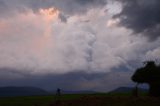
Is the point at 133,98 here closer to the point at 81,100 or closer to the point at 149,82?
the point at 81,100

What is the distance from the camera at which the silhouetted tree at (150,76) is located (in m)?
86.4

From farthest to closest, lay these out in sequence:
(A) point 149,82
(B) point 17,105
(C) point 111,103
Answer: (A) point 149,82
(B) point 17,105
(C) point 111,103

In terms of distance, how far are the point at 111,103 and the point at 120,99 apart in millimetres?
2590

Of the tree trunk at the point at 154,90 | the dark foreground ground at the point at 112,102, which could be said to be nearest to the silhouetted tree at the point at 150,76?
the tree trunk at the point at 154,90

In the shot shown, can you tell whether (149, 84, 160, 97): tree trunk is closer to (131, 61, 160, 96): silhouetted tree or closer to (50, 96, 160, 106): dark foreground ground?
(131, 61, 160, 96): silhouetted tree

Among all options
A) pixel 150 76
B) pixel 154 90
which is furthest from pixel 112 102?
pixel 150 76

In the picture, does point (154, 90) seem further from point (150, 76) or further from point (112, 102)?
point (112, 102)

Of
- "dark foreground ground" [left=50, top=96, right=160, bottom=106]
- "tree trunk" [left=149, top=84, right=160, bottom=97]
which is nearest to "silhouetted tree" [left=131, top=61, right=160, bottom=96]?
"tree trunk" [left=149, top=84, right=160, bottom=97]

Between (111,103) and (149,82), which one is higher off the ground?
(149,82)

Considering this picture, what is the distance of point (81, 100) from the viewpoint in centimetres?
7419

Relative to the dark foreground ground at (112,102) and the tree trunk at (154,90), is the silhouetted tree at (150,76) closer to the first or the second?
the tree trunk at (154,90)

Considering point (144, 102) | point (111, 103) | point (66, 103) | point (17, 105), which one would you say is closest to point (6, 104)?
point (17, 105)

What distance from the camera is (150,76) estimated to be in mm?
88250

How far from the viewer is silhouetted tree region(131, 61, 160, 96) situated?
3401 inches
